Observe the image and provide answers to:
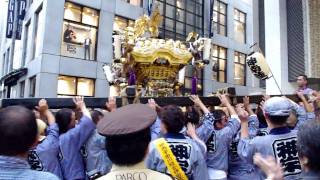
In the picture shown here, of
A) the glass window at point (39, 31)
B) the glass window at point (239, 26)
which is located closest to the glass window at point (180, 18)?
the glass window at point (239, 26)

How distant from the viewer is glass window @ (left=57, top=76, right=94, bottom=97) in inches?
666

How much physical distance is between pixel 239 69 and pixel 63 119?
2411 cm

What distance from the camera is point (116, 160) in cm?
193

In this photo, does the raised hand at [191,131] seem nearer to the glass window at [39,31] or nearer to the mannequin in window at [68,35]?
the glass window at [39,31]

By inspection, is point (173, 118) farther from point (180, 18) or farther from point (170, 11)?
point (180, 18)

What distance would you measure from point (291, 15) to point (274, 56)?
1.23 meters

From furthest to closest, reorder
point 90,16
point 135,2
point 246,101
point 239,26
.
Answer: point 239,26 → point 135,2 → point 90,16 → point 246,101

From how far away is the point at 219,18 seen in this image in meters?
25.5

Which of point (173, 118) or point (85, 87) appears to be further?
point (85, 87)

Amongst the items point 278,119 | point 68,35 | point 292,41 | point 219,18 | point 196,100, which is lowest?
point 278,119

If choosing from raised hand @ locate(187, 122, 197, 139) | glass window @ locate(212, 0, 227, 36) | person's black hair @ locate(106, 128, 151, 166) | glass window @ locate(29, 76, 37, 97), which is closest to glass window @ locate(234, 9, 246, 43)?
glass window @ locate(212, 0, 227, 36)

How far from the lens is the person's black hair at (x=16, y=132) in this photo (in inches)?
70.9

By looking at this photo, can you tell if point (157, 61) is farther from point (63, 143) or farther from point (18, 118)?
point (18, 118)

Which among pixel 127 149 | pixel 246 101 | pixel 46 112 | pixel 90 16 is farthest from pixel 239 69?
pixel 127 149
